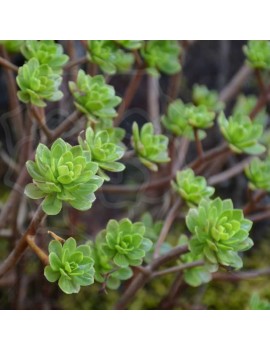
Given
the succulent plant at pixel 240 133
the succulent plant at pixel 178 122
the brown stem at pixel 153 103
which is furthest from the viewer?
the brown stem at pixel 153 103

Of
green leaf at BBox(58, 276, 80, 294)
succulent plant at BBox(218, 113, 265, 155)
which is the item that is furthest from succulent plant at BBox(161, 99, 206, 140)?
green leaf at BBox(58, 276, 80, 294)

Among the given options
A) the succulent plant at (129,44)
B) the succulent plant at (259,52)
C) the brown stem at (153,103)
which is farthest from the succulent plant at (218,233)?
the brown stem at (153,103)

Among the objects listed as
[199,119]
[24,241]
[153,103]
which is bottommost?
[153,103]

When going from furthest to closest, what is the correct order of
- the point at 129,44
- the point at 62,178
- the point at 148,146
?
the point at 129,44, the point at 148,146, the point at 62,178

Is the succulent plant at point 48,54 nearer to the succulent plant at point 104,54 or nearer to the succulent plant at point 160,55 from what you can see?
the succulent plant at point 104,54

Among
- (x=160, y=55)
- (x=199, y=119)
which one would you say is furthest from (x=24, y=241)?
(x=160, y=55)

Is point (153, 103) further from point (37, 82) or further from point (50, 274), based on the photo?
point (50, 274)
